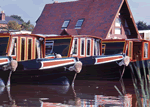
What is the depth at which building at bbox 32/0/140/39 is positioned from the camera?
34094mm

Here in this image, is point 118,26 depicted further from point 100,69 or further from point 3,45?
point 3,45

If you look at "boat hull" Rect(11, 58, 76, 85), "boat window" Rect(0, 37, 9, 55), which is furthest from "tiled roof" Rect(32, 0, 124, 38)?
"boat window" Rect(0, 37, 9, 55)

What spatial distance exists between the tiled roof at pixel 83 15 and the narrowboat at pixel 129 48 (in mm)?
6835

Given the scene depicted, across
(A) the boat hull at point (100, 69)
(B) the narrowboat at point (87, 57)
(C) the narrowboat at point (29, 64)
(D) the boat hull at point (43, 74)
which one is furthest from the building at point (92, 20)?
(D) the boat hull at point (43, 74)

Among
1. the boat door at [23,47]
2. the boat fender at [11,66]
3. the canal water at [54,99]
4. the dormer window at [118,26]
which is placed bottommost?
the canal water at [54,99]

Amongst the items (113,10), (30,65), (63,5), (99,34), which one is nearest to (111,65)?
(30,65)

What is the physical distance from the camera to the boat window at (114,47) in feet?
76.9

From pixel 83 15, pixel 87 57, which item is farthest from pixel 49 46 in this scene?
pixel 83 15

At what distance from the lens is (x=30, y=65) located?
15.5m

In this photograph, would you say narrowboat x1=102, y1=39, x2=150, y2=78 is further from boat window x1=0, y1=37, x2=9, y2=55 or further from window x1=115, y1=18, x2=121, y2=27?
window x1=115, y1=18, x2=121, y2=27

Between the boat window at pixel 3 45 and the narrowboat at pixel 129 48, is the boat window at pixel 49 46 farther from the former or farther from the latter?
the narrowboat at pixel 129 48

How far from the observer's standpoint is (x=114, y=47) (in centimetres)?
2364

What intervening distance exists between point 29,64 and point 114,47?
9462 mm

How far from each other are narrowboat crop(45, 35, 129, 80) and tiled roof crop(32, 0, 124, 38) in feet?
38.2
